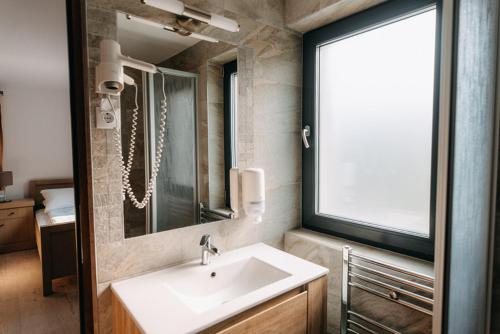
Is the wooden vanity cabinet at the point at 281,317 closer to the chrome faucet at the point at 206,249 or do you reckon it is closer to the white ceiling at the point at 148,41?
the chrome faucet at the point at 206,249

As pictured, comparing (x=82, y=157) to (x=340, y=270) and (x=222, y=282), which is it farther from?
(x=340, y=270)

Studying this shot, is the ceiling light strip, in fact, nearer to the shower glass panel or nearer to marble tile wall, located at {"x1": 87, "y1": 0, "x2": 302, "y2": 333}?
marble tile wall, located at {"x1": 87, "y1": 0, "x2": 302, "y2": 333}

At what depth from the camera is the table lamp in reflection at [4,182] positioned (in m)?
0.94

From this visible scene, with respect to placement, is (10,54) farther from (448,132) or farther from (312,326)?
(312,326)

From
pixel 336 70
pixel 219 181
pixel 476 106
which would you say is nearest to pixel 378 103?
pixel 336 70

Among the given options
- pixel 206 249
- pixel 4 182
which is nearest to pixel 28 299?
pixel 4 182

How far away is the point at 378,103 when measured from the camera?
153cm

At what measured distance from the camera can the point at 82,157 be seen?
3.71ft

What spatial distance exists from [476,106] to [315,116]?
3.07 ft

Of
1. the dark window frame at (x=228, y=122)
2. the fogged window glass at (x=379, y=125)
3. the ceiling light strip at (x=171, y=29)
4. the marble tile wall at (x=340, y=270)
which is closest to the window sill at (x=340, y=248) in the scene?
the marble tile wall at (x=340, y=270)

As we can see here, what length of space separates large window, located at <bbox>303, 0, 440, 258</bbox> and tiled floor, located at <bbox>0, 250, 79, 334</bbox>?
1.34 meters

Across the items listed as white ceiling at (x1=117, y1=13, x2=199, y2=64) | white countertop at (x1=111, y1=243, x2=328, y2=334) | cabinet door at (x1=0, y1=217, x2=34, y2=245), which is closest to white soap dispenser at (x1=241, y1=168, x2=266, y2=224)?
white countertop at (x1=111, y1=243, x2=328, y2=334)

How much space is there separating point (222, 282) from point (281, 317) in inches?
14.0

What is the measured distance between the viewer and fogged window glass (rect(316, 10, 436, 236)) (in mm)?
1379
